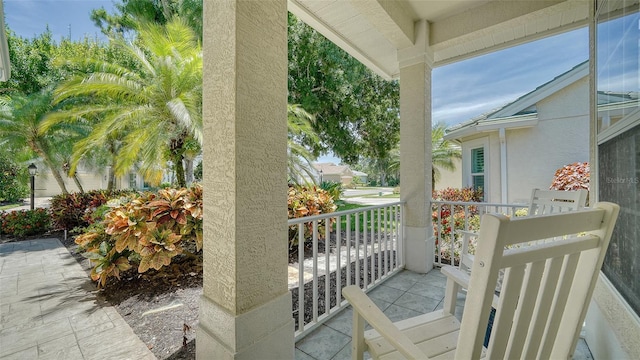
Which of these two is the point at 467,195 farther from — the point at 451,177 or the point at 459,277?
the point at 451,177

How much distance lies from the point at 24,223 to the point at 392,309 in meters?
9.79

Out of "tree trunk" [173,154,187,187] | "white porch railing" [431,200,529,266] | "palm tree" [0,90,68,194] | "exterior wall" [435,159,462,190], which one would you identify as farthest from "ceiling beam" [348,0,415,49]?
"exterior wall" [435,159,462,190]

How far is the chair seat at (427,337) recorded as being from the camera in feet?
3.94

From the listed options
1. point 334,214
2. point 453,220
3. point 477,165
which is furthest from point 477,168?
point 334,214

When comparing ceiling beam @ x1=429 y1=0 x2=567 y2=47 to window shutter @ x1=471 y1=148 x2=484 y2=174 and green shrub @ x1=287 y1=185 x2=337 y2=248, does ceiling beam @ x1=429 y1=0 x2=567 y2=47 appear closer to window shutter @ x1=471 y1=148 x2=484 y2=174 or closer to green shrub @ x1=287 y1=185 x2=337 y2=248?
green shrub @ x1=287 y1=185 x2=337 y2=248

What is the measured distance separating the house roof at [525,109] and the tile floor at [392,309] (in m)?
4.59

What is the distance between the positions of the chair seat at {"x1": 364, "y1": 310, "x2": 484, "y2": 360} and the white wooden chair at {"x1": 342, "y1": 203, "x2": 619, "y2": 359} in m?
0.34

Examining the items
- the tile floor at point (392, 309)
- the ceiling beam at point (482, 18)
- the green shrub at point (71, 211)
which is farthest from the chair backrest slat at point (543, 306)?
the green shrub at point (71, 211)

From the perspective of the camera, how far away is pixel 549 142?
→ 592 cm

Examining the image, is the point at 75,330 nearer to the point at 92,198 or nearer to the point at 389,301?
the point at 389,301

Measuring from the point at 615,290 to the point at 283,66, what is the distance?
7.31 feet

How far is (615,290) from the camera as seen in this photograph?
143 cm

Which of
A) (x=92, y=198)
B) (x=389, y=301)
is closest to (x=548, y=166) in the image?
(x=389, y=301)

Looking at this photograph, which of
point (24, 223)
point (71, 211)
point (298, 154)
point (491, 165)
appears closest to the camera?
point (298, 154)
